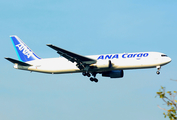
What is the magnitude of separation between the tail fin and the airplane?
0.60m

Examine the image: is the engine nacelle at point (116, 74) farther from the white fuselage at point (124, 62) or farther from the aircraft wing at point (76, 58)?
the aircraft wing at point (76, 58)

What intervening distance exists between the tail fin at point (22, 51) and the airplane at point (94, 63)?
0.60 m

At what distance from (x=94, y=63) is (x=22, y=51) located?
15581 millimetres

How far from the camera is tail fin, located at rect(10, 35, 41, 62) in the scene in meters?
53.1

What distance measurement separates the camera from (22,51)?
179ft

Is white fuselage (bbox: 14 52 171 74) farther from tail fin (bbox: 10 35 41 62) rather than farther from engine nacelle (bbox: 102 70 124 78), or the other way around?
tail fin (bbox: 10 35 41 62)

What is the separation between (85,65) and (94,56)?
2430 millimetres

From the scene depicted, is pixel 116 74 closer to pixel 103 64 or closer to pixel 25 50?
pixel 103 64

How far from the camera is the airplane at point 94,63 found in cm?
4600

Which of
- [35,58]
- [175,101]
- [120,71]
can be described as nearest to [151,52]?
[120,71]

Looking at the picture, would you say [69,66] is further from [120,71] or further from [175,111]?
[175,111]

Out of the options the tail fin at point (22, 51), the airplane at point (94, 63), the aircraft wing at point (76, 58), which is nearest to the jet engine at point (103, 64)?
the airplane at point (94, 63)

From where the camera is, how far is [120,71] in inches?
2020

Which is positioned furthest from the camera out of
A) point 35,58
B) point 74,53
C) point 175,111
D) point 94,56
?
point 35,58
